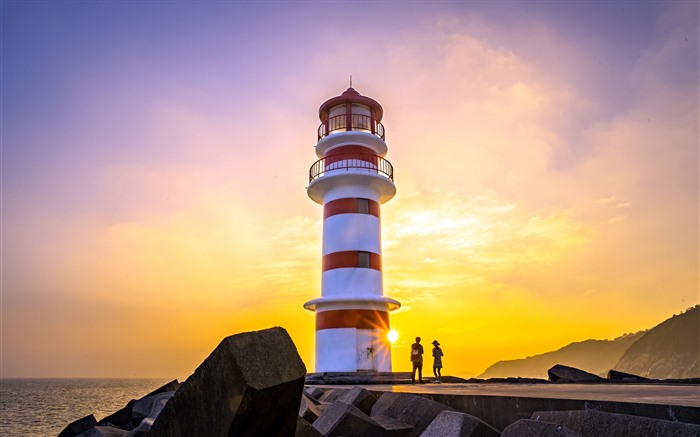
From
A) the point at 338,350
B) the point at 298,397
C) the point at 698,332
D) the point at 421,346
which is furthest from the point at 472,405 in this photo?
the point at 698,332

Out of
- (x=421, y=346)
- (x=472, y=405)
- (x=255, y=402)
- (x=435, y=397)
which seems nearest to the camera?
(x=255, y=402)

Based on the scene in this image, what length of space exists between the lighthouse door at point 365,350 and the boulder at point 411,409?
34.6 ft

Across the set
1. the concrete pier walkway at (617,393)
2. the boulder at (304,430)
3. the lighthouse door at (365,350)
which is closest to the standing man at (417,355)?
the lighthouse door at (365,350)

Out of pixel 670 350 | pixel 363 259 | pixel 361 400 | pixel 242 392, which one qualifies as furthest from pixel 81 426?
pixel 670 350

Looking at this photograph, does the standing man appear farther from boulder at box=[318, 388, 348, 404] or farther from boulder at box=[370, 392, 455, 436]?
boulder at box=[370, 392, 455, 436]

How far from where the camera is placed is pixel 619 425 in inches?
163

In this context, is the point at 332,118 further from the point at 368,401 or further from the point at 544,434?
the point at 544,434

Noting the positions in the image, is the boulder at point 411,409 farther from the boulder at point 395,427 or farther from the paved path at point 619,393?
the paved path at point 619,393

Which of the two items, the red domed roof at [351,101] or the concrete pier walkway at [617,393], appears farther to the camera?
the red domed roof at [351,101]

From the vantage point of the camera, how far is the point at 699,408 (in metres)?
4.14

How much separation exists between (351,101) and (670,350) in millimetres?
142828

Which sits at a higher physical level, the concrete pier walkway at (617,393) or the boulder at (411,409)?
the concrete pier walkway at (617,393)

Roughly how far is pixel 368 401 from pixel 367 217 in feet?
38.1

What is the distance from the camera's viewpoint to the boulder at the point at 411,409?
6906 mm
